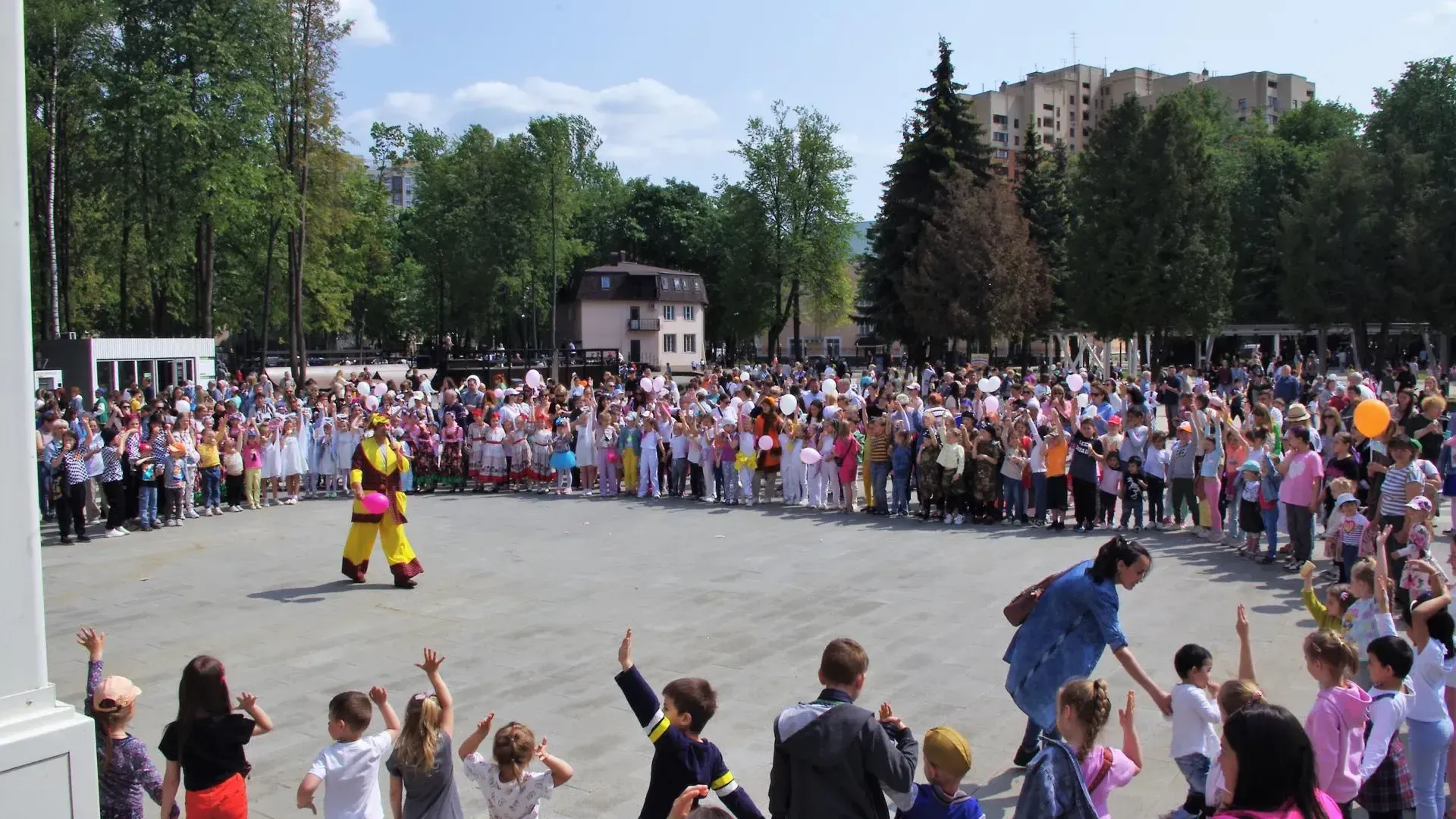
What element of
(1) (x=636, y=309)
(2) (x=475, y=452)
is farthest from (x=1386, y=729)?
(1) (x=636, y=309)

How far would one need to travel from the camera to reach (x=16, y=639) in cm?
256

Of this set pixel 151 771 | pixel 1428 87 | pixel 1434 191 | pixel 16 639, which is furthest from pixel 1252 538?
pixel 1428 87

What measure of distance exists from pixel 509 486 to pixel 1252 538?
44.1ft

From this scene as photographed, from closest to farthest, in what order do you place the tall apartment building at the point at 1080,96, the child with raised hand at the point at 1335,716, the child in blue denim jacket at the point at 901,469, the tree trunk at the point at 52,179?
the child with raised hand at the point at 1335,716 → the child in blue denim jacket at the point at 901,469 → the tree trunk at the point at 52,179 → the tall apartment building at the point at 1080,96

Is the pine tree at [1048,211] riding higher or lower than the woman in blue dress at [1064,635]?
higher

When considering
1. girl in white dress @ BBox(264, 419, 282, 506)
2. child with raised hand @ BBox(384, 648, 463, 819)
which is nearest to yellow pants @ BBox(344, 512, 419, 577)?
child with raised hand @ BBox(384, 648, 463, 819)

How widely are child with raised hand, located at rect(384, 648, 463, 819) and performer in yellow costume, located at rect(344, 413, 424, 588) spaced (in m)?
7.54

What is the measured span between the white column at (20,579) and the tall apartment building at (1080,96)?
12712 centimetres

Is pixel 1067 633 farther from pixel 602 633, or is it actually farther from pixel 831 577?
pixel 831 577

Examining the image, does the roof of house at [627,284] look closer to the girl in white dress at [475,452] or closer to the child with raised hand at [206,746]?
the girl in white dress at [475,452]

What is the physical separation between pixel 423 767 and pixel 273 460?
1601 cm

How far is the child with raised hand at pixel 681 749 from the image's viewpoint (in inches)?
170

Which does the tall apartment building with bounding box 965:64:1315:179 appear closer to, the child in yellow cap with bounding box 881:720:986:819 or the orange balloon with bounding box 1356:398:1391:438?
the orange balloon with bounding box 1356:398:1391:438


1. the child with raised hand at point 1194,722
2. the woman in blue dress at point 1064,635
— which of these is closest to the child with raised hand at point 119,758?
the woman in blue dress at point 1064,635
